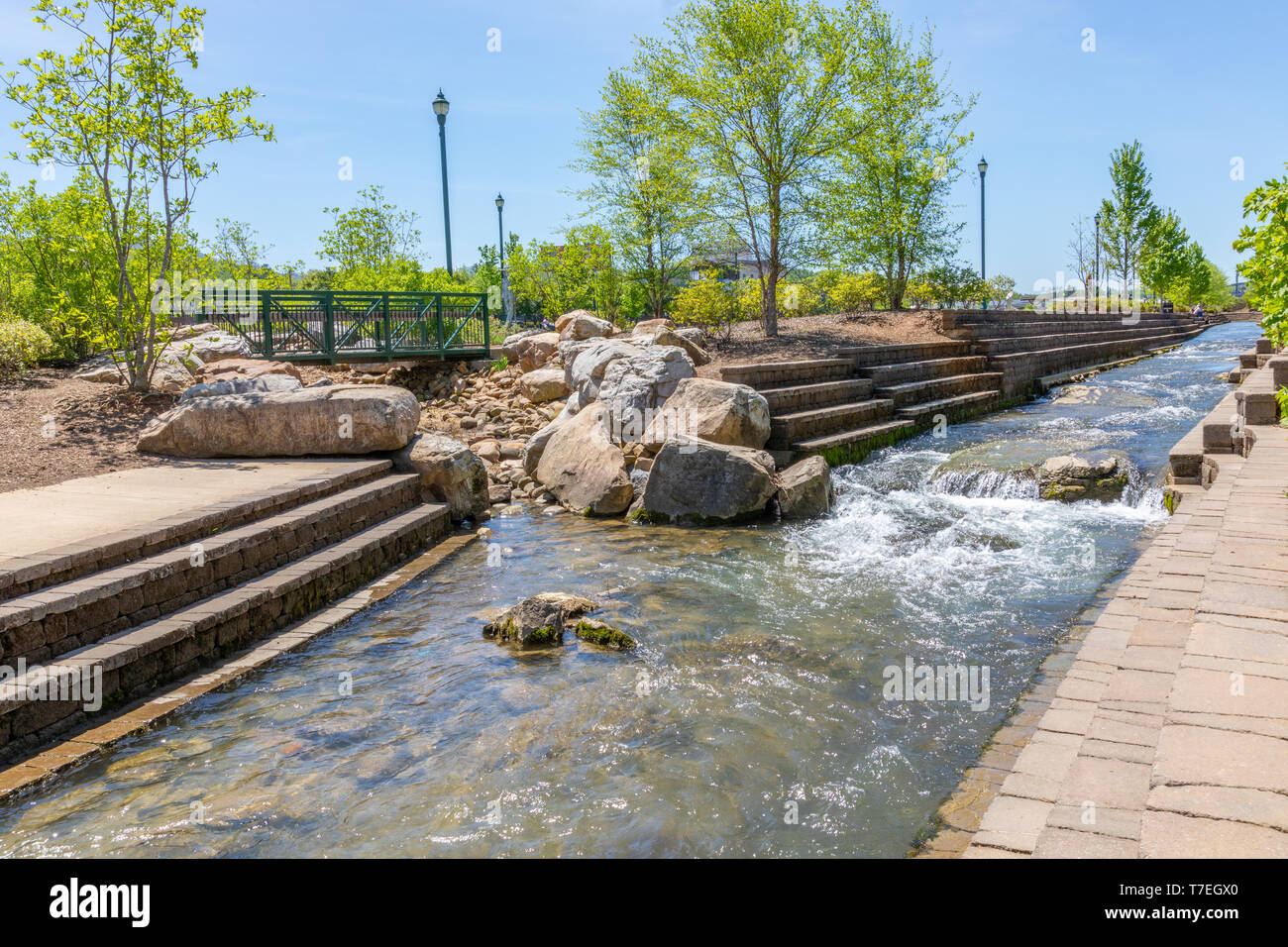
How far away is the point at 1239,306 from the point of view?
5806 cm

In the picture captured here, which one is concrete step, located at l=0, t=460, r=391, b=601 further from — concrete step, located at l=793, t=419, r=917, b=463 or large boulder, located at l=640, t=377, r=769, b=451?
concrete step, located at l=793, t=419, r=917, b=463

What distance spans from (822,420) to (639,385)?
115 inches

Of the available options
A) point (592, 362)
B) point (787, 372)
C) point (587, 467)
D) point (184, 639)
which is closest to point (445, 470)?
point (587, 467)

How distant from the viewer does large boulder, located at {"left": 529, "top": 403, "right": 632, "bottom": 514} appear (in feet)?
33.6

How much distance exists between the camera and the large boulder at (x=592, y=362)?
41.7 feet

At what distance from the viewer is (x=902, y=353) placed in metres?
16.8

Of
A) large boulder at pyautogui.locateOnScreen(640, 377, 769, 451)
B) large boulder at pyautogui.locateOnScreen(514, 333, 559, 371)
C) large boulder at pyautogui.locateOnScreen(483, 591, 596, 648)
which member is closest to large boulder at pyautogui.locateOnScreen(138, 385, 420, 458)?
large boulder at pyautogui.locateOnScreen(640, 377, 769, 451)

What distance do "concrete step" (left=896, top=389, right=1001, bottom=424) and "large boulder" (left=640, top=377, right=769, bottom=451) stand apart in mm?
4331

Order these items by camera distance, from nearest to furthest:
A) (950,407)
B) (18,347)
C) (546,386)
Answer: (18,347)
(546,386)
(950,407)

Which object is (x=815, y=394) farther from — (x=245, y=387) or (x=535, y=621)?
(x=535, y=621)

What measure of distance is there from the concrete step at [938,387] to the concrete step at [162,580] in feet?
31.7

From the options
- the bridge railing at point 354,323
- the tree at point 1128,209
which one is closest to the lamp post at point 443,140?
the bridge railing at point 354,323
